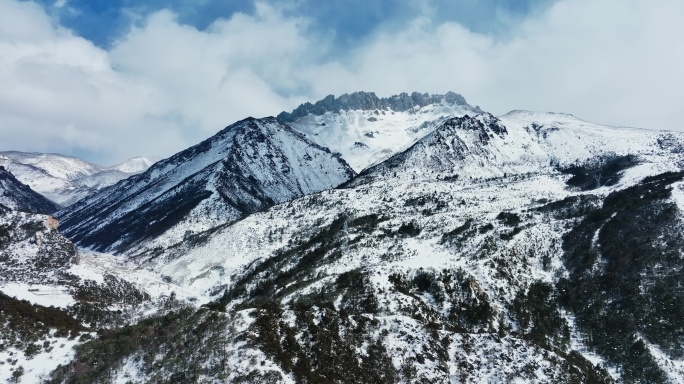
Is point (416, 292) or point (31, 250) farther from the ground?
point (31, 250)

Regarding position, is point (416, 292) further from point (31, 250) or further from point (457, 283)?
point (31, 250)

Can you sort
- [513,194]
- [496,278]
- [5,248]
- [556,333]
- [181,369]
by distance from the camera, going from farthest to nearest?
1. [513,194]
2. [5,248]
3. [496,278]
4. [556,333]
5. [181,369]

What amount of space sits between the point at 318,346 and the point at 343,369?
3.52 m

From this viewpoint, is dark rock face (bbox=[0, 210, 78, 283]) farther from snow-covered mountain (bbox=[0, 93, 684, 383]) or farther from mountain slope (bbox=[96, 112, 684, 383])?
mountain slope (bbox=[96, 112, 684, 383])

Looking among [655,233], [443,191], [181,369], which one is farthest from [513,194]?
[181,369]

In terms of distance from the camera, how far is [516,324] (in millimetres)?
86750

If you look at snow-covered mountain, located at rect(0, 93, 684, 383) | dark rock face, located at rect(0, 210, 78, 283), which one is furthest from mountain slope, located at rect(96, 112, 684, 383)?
dark rock face, located at rect(0, 210, 78, 283)

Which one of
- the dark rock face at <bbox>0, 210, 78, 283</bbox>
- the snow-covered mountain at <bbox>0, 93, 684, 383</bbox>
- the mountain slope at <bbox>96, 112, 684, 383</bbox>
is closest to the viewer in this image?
the snow-covered mountain at <bbox>0, 93, 684, 383</bbox>

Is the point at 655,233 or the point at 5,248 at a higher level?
the point at 5,248

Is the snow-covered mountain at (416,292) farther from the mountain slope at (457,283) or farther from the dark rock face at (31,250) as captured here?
the dark rock face at (31,250)

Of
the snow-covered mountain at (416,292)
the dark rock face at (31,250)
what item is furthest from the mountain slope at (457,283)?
the dark rock face at (31,250)

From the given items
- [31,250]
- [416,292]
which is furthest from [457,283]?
[31,250]

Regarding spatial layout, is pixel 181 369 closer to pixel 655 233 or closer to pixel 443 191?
pixel 655 233

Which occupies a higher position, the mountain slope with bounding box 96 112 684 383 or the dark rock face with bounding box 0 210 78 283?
the dark rock face with bounding box 0 210 78 283
